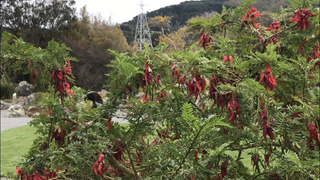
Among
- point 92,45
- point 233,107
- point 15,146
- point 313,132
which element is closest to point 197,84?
point 233,107

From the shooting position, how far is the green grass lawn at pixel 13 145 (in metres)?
4.59

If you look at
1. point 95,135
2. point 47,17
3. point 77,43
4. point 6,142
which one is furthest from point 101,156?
point 47,17

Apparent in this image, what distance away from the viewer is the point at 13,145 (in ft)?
19.1

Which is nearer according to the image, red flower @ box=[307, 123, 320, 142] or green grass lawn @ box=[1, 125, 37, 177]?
red flower @ box=[307, 123, 320, 142]

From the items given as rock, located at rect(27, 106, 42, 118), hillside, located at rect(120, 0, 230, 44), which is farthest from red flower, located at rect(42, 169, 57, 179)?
hillside, located at rect(120, 0, 230, 44)

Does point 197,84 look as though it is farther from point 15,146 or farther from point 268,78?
point 15,146

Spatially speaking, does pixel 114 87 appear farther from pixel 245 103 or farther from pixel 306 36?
pixel 306 36

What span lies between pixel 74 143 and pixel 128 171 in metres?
0.33

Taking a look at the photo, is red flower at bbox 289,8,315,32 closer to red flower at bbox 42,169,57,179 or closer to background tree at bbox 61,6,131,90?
red flower at bbox 42,169,57,179

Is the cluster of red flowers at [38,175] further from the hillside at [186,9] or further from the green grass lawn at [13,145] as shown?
the hillside at [186,9]

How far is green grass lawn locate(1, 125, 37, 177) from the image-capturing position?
459 cm

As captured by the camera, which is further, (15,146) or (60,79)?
(15,146)

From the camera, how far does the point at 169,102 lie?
1374 millimetres

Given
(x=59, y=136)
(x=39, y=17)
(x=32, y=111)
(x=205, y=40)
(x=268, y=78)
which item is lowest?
(x=32, y=111)
